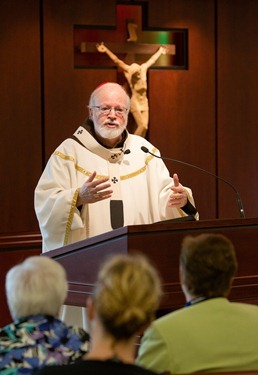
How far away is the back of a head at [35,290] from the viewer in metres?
2.96

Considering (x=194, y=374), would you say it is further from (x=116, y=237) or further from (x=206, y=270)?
(x=116, y=237)

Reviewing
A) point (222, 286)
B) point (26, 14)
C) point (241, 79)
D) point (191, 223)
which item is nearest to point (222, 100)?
point (241, 79)

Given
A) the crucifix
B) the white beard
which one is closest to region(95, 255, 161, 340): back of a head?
the white beard

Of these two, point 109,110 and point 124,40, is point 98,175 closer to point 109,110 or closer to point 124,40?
point 109,110

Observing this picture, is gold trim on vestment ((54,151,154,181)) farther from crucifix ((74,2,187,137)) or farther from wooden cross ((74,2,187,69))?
wooden cross ((74,2,187,69))

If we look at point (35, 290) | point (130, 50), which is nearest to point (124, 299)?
point (35, 290)

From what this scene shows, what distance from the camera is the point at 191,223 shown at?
4.39 metres

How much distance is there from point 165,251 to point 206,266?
1.14 metres

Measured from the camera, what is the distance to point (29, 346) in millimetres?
2953

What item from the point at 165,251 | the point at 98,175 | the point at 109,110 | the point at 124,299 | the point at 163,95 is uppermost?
the point at 163,95

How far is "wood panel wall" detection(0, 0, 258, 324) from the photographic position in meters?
7.79

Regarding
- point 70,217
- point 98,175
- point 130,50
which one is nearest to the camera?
point 70,217

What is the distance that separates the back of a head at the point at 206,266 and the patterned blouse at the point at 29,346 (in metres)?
0.54

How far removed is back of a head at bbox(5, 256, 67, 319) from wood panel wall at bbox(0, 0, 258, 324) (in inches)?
188
